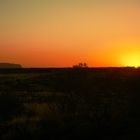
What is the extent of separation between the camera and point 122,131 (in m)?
13.1

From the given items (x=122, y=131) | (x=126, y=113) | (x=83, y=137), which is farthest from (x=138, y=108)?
(x=83, y=137)

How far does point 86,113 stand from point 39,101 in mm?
6816

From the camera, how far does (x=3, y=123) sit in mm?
15016

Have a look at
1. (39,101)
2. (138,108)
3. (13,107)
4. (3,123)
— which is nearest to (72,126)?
(3,123)

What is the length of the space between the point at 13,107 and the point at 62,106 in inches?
122

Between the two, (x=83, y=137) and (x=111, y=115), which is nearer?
(x=83, y=137)

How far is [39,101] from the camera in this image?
22.3 m

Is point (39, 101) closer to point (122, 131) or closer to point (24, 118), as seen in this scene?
point (24, 118)

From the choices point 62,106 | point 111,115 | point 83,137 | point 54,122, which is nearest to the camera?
point 83,137

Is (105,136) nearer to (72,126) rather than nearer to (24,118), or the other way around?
(72,126)

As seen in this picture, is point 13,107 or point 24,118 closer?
point 24,118

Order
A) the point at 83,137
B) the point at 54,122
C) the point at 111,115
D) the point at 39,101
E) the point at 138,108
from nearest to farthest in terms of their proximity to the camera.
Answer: the point at 83,137 < the point at 54,122 < the point at 111,115 < the point at 138,108 < the point at 39,101

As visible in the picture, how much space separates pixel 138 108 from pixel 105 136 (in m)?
5.21

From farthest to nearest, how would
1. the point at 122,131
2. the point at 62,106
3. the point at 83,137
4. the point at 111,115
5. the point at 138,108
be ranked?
1. the point at 62,106
2. the point at 138,108
3. the point at 111,115
4. the point at 122,131
5. the point at 83,137
